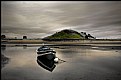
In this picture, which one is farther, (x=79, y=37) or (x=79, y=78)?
(x=79, y=37)

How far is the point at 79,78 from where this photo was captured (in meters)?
8.19

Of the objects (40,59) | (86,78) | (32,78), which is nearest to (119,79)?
(86,78)

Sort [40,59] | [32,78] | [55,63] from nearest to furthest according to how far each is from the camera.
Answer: [32,78] → [55,63] → [40,59]

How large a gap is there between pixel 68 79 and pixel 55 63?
18.8ft

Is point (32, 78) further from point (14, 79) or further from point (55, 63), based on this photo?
point (55, 63)

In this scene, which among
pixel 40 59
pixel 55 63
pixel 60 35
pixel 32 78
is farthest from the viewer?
pixel 60 35

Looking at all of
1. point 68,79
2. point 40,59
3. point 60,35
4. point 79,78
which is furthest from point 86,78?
point 60,35

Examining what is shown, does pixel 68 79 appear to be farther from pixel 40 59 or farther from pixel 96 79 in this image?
pixel 40 59

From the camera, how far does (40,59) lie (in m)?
15.7

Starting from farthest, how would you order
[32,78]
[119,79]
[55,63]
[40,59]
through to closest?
[40,59], [55,63], [32,78], [119,79]

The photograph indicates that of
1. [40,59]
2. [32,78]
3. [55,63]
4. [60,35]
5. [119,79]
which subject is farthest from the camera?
[60,35]

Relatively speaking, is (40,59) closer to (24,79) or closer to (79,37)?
(24,79)

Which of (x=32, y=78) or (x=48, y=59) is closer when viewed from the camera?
(x=32, y=78)

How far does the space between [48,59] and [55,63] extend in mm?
809
